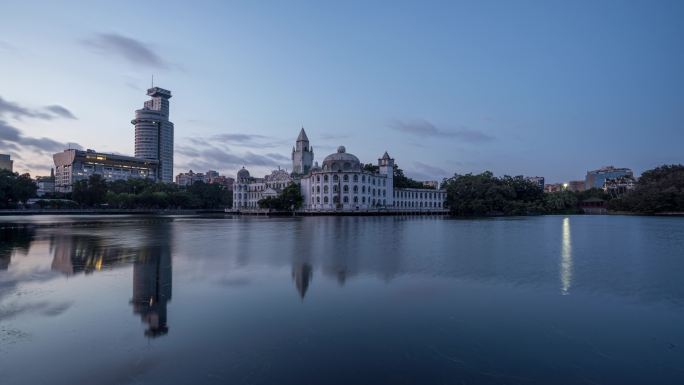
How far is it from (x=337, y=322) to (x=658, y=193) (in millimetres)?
114829

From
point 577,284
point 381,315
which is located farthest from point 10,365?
point 577,284

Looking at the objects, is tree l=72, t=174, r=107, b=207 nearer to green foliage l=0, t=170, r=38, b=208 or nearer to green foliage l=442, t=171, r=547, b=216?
green foliage l=0, t=170, r=38, b=208

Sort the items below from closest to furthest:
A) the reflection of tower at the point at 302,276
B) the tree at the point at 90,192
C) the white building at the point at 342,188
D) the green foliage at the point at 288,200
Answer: the reflection of tower at the point at 302,276
the green foliage at the point at 288,200
the white building at the point at 342,188
the tree at the point at 90,192

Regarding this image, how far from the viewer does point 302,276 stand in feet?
49.0

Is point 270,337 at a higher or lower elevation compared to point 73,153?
lower

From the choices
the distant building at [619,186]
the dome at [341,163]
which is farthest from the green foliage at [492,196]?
the distant building at [619,186]

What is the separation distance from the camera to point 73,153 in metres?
173

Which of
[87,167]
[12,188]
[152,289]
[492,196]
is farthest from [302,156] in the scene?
[152,289]

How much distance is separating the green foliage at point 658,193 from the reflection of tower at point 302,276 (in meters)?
108

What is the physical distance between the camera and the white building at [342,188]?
102 meters

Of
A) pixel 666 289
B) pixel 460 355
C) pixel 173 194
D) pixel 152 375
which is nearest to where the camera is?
pixel 152 375

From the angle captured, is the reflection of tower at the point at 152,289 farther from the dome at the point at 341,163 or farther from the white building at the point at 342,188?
the dome at the point at 341,163

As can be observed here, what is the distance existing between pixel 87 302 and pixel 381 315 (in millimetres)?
8034

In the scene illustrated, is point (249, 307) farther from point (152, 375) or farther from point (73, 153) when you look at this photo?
point (73, 153)
